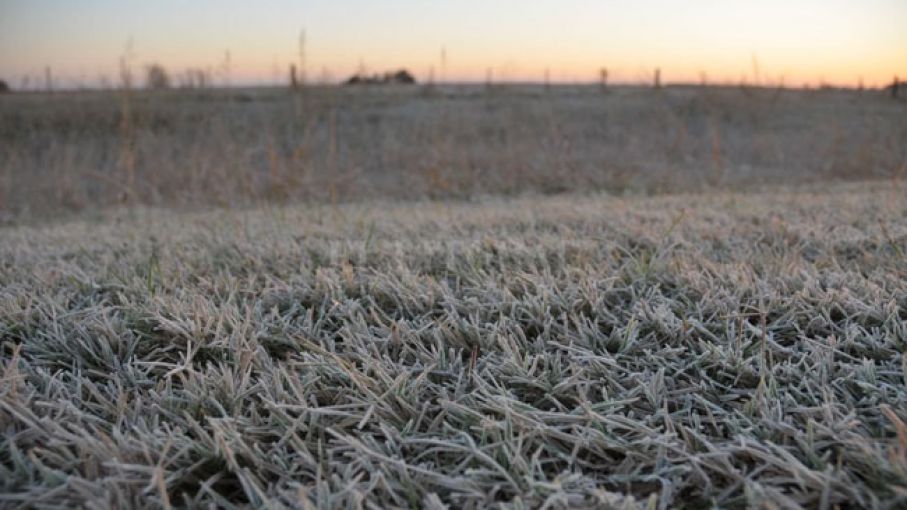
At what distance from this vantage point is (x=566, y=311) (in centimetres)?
136

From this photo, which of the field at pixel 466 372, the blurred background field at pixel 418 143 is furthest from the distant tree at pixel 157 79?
the field at pixel 466 372

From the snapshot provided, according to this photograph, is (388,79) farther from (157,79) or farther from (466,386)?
(466,386)

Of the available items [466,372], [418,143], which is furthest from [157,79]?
[466,372]

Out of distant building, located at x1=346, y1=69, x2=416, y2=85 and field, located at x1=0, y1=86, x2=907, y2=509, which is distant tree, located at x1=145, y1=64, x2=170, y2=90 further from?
field, located at x1=0, y1=86, x2=907, y2=509

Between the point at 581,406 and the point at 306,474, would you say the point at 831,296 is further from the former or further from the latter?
the point at 306,474

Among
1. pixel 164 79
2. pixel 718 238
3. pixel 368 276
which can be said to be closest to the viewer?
pixel 368 276

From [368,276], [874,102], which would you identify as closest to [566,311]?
[368,276]

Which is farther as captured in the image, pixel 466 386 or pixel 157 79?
pixel 157 79

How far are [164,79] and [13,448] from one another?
16.7 meters

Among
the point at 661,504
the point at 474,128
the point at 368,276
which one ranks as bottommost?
the point at 661,504

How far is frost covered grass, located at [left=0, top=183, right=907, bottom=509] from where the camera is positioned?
2.59 ft

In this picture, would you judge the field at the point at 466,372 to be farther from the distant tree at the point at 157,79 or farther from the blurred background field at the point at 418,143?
the distant tree at the point at 157,79

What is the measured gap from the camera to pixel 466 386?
3.44ft

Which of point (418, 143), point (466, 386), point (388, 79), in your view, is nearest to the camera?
point (466, 386)
